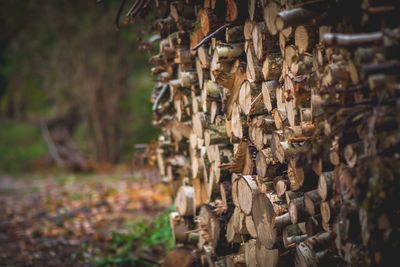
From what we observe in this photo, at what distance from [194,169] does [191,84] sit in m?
0.57

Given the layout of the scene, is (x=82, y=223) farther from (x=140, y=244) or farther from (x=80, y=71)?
(x=80, y=71)

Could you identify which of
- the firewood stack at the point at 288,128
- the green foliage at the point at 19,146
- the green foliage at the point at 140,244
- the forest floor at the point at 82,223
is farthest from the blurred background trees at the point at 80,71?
the firewood stack at the point at 288,128

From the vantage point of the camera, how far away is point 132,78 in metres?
10.7

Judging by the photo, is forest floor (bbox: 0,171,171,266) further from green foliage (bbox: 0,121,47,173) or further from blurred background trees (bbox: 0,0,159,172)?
green foliage (bbox: 0,121,47,173)

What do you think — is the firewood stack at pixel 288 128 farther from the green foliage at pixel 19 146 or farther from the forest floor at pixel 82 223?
the green foliage at pixel 19 146

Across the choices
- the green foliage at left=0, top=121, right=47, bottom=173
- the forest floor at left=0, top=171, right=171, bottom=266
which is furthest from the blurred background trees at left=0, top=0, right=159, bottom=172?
the forest floor at left=0, top=171, right=171, bottom=266

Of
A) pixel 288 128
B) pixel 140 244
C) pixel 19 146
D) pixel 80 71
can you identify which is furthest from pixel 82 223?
pixel 19 146

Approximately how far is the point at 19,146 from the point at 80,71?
435 centimetres

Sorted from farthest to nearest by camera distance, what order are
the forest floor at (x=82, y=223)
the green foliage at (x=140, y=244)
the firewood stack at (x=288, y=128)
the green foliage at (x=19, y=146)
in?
the green foliage at (x=19, y=146) → the forest floor at (x=82, y=223) → the green foliage at (x=140, y=244) → the firewood stack at (x=288, y=128)

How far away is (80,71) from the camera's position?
909 cm

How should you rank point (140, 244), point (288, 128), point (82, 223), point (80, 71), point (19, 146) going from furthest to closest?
point (19, 146) → point (80, 71) → point (82, 223) → point (140, 244) → point (288, 128)

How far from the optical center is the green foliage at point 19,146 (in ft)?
35.0

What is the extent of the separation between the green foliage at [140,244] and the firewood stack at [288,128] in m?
0.50

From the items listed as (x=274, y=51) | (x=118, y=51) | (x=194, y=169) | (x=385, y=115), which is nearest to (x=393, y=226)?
(x=385, y=115)
